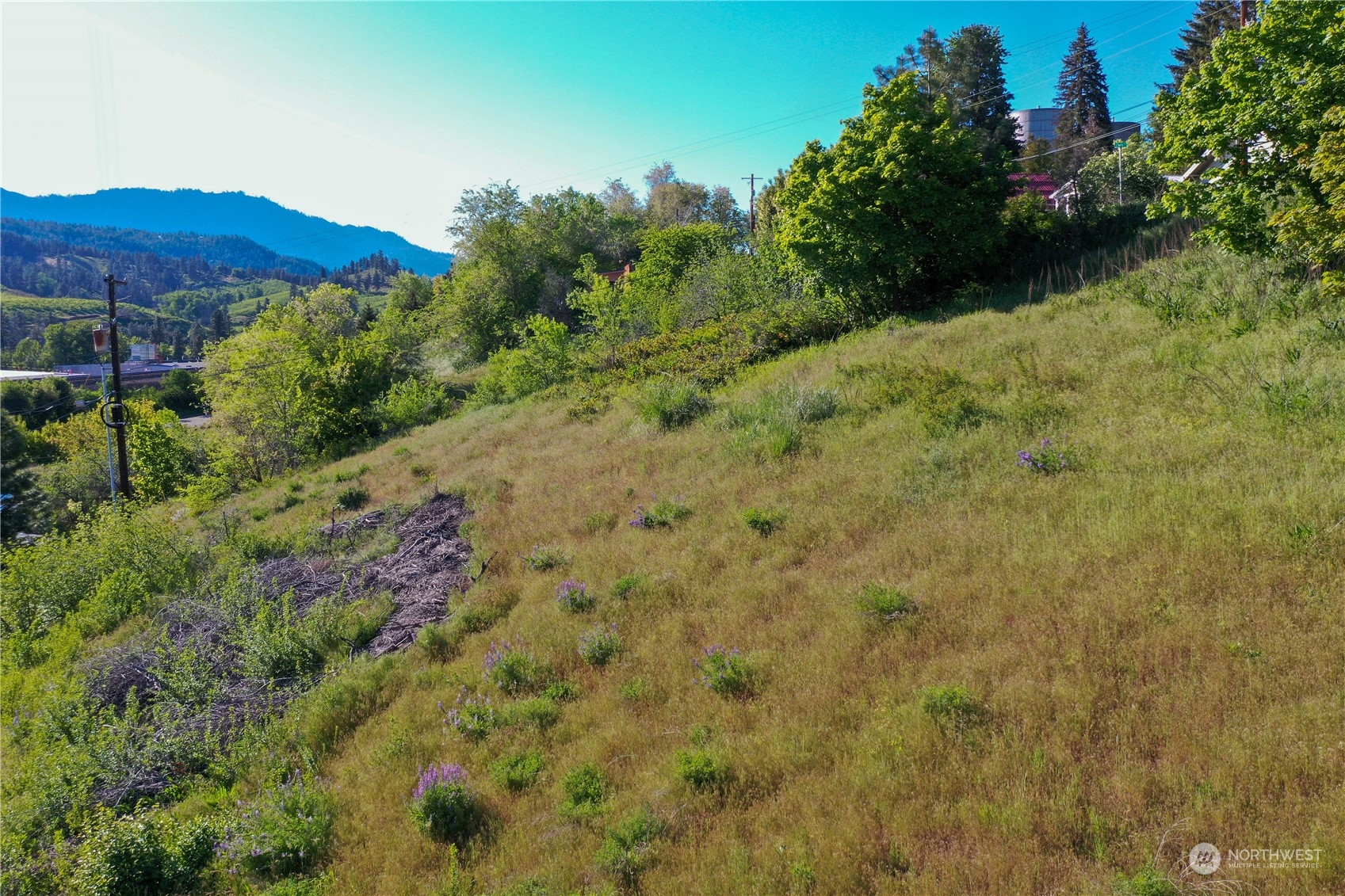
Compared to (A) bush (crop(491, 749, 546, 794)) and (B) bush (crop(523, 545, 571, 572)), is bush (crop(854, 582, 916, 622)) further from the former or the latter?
(B) bush (crop(523, 545, 571, 572))

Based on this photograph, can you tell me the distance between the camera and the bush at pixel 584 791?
4473 millimetres

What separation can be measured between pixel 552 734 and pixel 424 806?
1135 millimetres

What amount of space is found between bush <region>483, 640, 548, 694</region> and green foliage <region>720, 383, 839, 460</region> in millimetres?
5093

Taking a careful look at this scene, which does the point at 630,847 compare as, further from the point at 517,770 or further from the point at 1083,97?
the point at 1083,97

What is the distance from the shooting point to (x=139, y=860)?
4.75 metres

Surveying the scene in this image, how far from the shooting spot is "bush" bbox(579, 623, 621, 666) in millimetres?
A: 6391

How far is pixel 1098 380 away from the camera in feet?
31.4

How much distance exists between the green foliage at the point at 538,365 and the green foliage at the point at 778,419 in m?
15.8

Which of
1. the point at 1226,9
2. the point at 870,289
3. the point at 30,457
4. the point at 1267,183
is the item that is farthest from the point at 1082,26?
the point at 30,457

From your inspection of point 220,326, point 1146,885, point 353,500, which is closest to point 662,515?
point 1146,885

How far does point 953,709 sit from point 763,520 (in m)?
3.84

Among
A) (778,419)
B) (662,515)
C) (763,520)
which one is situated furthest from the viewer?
(778,419)

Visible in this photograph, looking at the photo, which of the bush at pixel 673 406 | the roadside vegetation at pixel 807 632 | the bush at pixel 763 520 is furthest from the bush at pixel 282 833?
the bush at pixel 673 406

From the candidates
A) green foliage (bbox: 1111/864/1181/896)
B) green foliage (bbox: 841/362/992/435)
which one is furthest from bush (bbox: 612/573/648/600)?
green foliage (bbox: 1111/864/1181/896)
